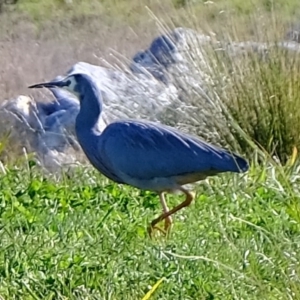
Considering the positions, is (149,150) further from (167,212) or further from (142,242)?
(142,242)

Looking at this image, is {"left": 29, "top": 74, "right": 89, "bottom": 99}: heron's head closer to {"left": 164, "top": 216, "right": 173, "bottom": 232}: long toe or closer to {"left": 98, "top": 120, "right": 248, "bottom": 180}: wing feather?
{"left": 98, "top": 120, "right": 248, "bottom": 180}: wing feather

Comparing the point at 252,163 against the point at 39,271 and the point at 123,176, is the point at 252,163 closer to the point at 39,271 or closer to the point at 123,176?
the point at 123,176

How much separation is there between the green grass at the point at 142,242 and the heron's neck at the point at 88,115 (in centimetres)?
37

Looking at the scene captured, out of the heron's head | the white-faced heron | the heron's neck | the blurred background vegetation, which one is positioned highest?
the heron's head

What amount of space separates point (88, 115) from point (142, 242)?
119 centimetres

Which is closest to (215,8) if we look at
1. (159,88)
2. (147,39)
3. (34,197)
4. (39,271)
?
(147,39)

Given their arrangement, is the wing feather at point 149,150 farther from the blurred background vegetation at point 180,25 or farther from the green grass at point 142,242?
the blurred background vegetation at point 180,25

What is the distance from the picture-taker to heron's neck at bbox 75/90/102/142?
6.30 m

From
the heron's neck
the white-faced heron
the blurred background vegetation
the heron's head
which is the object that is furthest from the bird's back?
the blurred background vegetation

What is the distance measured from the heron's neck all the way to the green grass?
371 mm

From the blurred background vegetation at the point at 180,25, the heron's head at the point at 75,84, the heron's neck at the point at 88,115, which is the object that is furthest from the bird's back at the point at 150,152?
the blurred background vegetation at the point at 180,25

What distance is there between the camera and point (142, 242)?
17.5 feet

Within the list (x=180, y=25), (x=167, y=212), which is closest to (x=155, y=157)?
(x=167, y=212)

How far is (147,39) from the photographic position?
47.0ft
